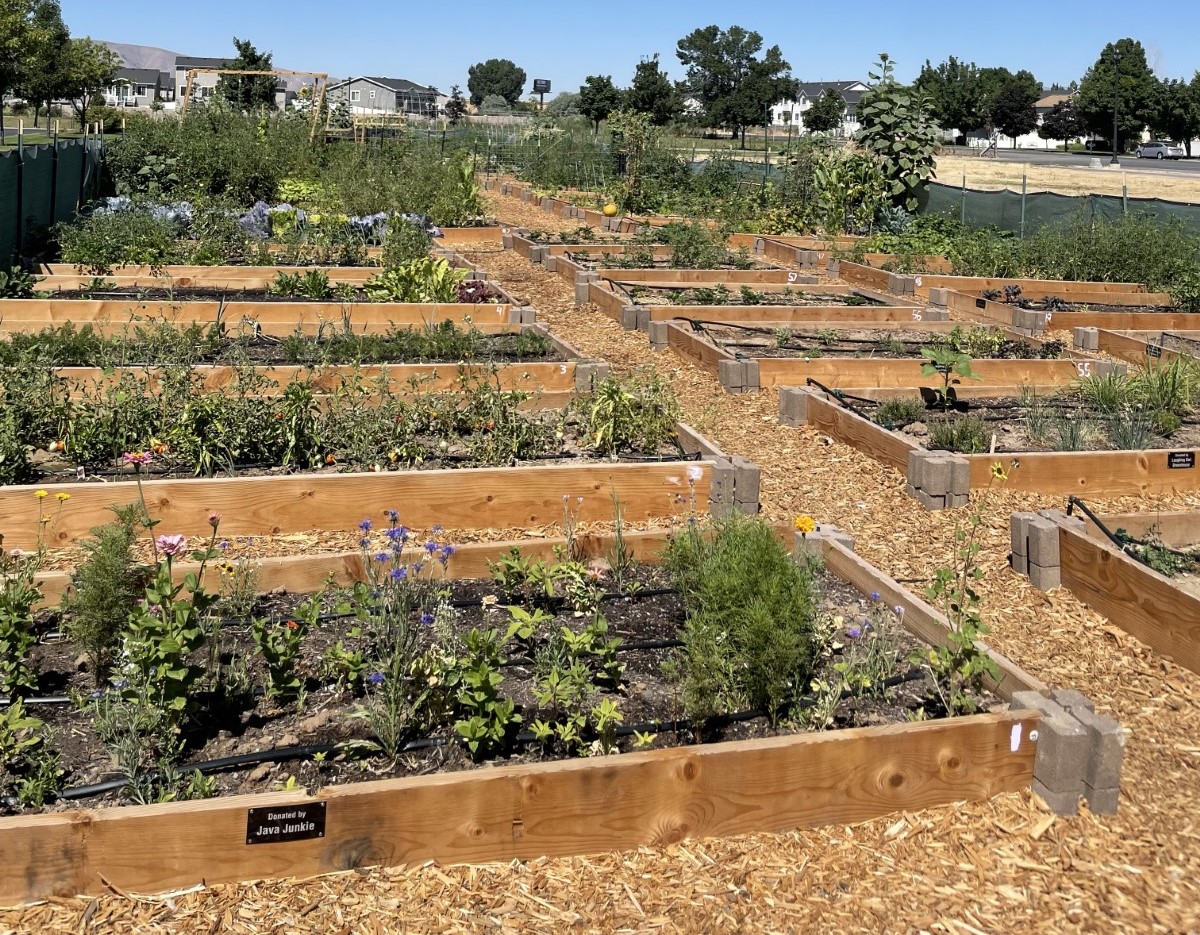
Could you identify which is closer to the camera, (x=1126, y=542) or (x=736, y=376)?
(x=1126, y=542)

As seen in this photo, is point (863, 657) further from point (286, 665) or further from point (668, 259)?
point (668, 259)

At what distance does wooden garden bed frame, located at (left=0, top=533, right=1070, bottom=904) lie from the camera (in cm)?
301

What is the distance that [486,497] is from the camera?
5.79 metres

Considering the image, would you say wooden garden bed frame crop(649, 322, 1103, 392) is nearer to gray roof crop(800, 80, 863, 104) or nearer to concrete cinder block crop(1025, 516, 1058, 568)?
concrete cinder block crop(1025, 516, 1058, 568)

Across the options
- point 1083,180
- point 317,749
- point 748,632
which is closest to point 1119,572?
point 748,632

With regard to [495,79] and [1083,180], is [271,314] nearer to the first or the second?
[1083,180]

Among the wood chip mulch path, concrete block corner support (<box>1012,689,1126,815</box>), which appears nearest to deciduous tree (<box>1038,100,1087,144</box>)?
concrete block corner support (<box>1012,689,1126,815</box>)

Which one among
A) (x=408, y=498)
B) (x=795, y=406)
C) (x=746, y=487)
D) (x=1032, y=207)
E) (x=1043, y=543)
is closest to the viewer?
(x=1043, y=543)

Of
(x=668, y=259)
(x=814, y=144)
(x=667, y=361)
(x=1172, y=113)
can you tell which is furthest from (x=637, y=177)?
(x=1172, y=113)

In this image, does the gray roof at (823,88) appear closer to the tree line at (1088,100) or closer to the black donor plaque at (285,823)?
the tree line at (1088,100)

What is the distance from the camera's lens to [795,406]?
8.11 metres

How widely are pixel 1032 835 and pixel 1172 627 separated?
1.68 m

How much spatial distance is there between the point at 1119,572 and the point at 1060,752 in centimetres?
172

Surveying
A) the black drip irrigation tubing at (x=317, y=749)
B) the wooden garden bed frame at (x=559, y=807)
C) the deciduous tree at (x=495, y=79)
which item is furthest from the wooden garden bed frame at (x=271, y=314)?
the deciduous tree at (x=495, y=79)
